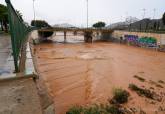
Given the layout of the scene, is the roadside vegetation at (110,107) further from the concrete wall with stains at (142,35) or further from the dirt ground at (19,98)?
the concrete wall with stains at (142,35)

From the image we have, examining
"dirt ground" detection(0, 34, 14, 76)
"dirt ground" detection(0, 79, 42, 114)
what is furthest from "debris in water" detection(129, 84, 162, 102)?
"dirt ground" detection(0, 79, 42, 114)

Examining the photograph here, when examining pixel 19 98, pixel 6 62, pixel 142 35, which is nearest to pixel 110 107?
pixel 6 62

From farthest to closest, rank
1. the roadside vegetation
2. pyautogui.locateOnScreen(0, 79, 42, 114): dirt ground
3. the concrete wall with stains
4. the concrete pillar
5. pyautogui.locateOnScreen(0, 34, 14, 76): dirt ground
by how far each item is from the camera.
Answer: the concrete pillar → the concrete wall with stains → the roadside vegetation → pyautogui.locateOnScreen(0, 34, 14, 76): dirt ground → pyautogui.locateOnScreen(0, 79, 42, 114): dirt ground

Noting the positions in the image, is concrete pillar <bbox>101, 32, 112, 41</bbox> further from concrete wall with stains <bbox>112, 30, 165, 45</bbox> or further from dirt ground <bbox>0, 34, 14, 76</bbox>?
dirt ground <bbox>0, 34, 14, 76</bbox>

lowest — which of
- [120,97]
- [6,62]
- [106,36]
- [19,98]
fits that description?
[120,97]

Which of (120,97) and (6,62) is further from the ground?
(6,62)

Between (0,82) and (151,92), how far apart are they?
13182 millimetres

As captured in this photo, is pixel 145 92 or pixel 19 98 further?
pixel 145 92

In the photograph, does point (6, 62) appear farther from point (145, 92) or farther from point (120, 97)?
point (145, 92)

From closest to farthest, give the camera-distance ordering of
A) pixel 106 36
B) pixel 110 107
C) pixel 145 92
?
pixel 110 107
pixel 145 92
pixel 106 36

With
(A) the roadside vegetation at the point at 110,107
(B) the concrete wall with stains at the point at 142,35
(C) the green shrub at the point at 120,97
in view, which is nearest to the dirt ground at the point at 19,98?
(A) the roadside vegetation at the point at 110,107

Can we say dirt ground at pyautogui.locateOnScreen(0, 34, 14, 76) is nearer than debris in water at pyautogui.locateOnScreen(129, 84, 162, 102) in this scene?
Yes

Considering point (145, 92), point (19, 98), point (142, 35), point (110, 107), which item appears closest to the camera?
point (19, 98)

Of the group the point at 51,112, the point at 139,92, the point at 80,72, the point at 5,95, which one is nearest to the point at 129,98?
the point at 139,92
